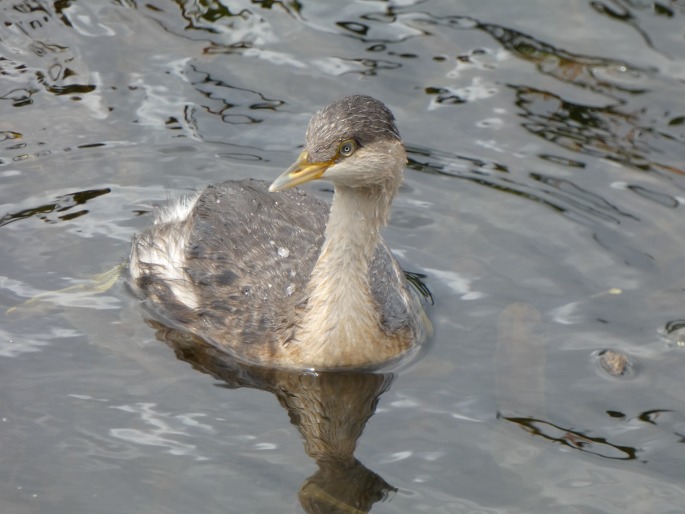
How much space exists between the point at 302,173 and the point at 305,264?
3.23 ft

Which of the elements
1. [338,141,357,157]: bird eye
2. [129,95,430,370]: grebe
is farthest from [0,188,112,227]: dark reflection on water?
[338,141,357,157]: bird eye

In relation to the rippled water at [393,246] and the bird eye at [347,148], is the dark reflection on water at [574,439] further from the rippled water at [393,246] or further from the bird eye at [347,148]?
the bird eye at [347,148]

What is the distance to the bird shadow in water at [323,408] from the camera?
626 cm

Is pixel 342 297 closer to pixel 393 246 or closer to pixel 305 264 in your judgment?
pixel 305 264

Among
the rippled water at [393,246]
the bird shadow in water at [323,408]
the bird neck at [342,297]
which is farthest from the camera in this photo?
the bird neck at [342,297]

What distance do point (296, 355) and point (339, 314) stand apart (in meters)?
0.35

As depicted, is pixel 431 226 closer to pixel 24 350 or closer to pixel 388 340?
pixel 388 340

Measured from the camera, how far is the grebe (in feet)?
22.2

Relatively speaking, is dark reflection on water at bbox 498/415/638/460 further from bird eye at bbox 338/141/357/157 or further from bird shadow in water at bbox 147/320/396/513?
bird eye at bbox 338/141/357/157

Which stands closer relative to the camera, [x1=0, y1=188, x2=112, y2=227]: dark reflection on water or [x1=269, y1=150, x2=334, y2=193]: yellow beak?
[x1=269, y1=150, x2=334, y2=193]: yellow beak

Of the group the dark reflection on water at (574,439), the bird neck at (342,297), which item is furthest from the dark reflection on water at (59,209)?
the dark reflection on water at (574,439)

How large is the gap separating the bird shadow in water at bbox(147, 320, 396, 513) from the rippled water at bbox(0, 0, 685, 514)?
20mm

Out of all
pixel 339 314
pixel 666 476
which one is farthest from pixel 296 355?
Result: pixel 666 476

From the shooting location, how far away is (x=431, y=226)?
27.8ft
